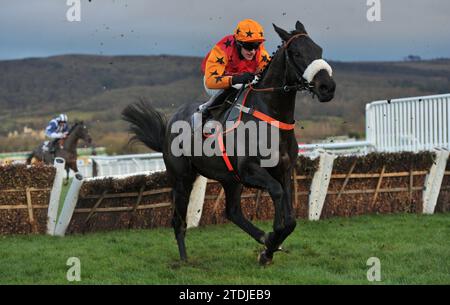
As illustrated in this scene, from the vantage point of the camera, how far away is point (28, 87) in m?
70.2

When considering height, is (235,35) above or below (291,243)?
above

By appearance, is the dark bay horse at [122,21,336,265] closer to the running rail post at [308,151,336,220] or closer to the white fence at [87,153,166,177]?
the running rail post at [308,151,336,220]

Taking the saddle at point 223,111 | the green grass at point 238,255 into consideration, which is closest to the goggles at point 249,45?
the saddle at point 223,111

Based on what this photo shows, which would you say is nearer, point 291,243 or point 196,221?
point 291,243

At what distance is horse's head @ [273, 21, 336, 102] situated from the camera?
5.23 metres

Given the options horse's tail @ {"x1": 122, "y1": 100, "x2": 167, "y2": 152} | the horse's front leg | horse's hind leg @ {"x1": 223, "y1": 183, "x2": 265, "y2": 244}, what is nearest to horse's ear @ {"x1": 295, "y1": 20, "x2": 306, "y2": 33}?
the horse's front leg

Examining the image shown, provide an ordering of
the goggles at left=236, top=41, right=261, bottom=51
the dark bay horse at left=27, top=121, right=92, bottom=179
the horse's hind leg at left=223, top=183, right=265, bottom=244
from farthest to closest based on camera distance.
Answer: the dark bay horse at left=27, top=121, right=92, bottom=179, the horse's hind leg at left=223, top=183, right=265, bottom=244, the goggles at left=236, top=41, right=261, bottom=51

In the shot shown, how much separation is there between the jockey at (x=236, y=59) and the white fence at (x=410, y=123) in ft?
20.1

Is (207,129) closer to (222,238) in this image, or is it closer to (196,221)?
(222,238)

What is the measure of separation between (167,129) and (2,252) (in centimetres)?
213

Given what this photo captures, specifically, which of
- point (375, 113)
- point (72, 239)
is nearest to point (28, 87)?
point (375, 113)

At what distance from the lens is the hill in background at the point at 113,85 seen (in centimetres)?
5334

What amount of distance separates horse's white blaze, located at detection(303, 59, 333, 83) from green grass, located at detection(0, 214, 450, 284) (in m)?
1.57

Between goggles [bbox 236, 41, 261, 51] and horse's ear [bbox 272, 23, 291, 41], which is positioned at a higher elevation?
horse's ear [bbox 272, 23, 291, 41]
